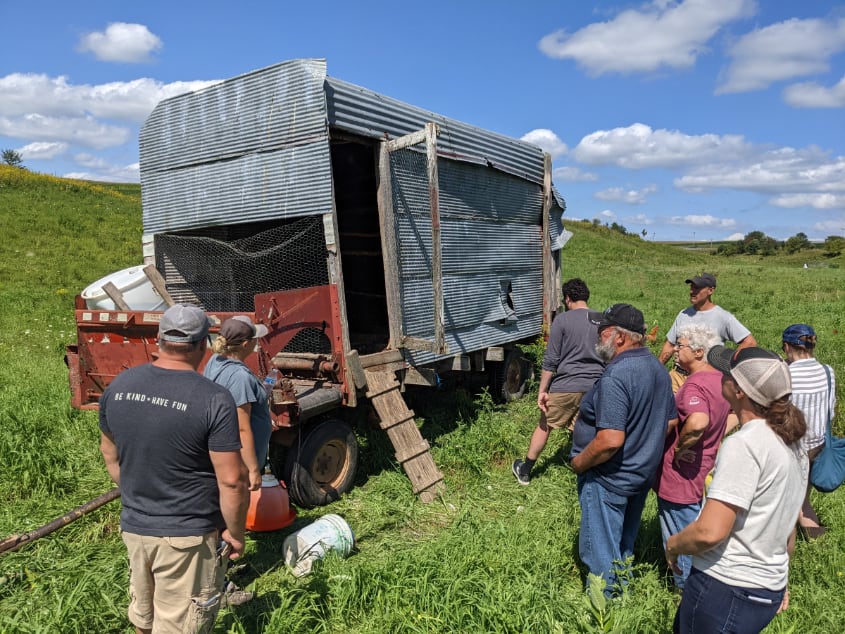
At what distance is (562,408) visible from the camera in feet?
16.8

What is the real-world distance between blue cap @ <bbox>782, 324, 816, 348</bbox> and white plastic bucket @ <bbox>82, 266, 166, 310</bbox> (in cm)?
570

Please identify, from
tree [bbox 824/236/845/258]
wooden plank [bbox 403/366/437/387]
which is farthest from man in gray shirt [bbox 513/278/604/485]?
tree [bbox 824/236/845/258]

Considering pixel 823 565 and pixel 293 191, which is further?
pixel 293 191

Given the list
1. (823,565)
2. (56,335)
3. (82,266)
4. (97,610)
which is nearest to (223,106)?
Result: (97,610)

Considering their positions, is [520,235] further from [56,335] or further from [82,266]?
[82,266]

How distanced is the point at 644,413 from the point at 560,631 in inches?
46.3

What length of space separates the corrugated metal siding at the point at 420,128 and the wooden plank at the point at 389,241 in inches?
11.7

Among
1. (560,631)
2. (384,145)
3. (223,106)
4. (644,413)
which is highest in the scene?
(223,106)

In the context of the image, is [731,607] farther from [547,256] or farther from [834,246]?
[834,246]

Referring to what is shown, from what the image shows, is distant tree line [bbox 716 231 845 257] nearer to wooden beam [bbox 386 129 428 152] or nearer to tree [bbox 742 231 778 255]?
tree [bbox 742 231 778 255]

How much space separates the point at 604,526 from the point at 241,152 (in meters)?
4.62

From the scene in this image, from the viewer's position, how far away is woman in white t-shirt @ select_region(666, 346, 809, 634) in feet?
6.51

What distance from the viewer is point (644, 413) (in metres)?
2.97

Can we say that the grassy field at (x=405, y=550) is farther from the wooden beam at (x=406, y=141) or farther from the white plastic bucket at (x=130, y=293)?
the wooden beam at (x=406, y=141)
